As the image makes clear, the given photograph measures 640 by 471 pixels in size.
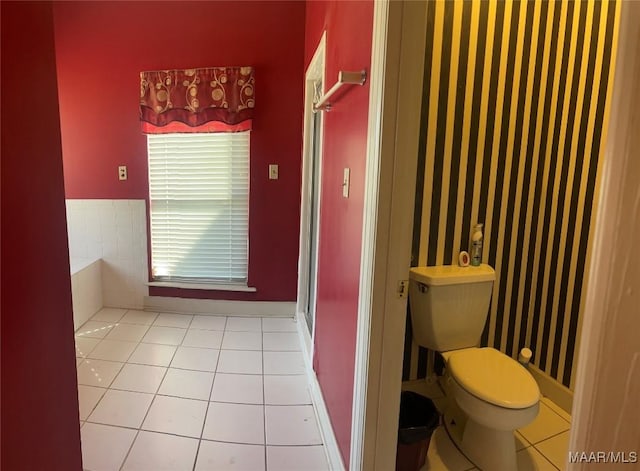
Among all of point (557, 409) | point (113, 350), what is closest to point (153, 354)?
point (113, 350)

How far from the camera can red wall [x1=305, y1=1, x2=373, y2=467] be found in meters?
1.37

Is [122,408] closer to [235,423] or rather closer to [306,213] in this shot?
[235,423]

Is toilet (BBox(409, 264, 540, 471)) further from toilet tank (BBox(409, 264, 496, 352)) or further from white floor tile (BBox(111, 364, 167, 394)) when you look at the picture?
white floor tile (BBox(111, 364, 167, 394))

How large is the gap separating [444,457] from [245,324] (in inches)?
74.3

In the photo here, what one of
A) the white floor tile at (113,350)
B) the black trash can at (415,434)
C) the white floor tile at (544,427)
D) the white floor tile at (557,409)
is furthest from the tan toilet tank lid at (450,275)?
the white floor tile at (113,350)

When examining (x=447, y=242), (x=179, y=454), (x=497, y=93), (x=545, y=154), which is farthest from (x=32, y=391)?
(x=545, y=154)

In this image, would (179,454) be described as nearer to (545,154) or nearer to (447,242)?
(447,242)

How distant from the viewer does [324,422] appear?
1896 mm

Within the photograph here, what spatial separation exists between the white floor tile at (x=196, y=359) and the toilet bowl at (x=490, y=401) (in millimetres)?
1523

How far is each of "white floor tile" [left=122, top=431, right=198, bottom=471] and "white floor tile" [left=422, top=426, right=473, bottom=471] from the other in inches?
42.7

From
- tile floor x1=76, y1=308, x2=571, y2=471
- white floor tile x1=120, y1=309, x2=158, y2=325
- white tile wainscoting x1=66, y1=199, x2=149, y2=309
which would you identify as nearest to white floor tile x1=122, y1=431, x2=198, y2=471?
tile floor x1=76, y1=308, x2=571, y2=471

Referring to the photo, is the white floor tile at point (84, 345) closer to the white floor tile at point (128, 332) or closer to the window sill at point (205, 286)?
the white floor tile at point (128, 332)

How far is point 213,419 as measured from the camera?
1.99m

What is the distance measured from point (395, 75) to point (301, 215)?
2084mm
